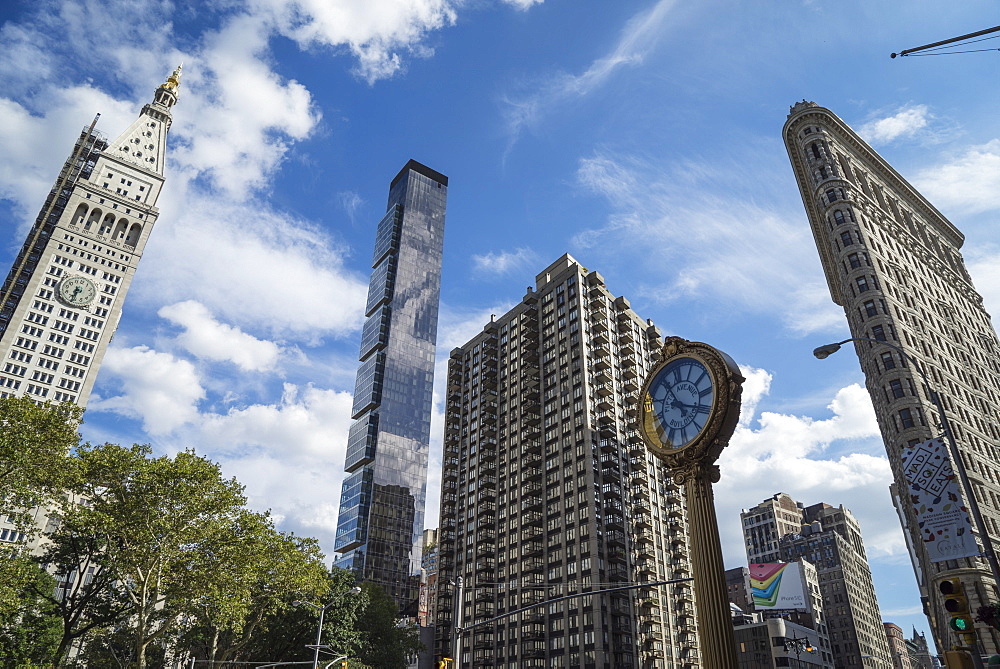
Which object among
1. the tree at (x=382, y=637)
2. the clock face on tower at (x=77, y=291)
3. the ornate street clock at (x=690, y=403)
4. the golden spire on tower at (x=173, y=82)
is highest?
the golden spire on tower at (x=173, y=82)

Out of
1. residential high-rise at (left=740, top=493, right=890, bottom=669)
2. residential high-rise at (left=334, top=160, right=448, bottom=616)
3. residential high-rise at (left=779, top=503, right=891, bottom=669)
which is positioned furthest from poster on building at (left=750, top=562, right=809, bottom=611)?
residential high-rise at (left=334, top=160, right=448, bottom=616)

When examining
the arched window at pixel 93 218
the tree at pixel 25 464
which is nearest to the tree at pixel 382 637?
the tree at pixel 25 464

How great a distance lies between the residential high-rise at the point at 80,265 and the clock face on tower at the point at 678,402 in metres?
125

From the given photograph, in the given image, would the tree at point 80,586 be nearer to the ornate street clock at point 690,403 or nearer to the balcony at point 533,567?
the ornate street clock at point 690,403

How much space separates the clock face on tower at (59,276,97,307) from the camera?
12769 cm

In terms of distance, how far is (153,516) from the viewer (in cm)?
3594

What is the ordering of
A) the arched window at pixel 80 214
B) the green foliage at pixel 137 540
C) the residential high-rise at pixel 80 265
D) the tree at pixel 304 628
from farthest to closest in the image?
the arched window at pixel 80 214 → the residential high-rise at pixel 80 265 → the tree at pixel 304 628 → the green foliage at pixel 137 540

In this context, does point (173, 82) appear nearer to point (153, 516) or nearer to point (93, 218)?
point (93, 218)

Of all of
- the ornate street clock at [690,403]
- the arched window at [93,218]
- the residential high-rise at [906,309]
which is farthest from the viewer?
the arched window at [93,218]

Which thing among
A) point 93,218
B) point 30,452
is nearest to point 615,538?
point 30,452

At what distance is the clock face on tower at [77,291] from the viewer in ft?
419

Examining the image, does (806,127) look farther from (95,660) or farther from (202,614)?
(95,660)

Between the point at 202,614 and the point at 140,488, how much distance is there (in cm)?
1178

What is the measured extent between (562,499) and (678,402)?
78.3 meters
